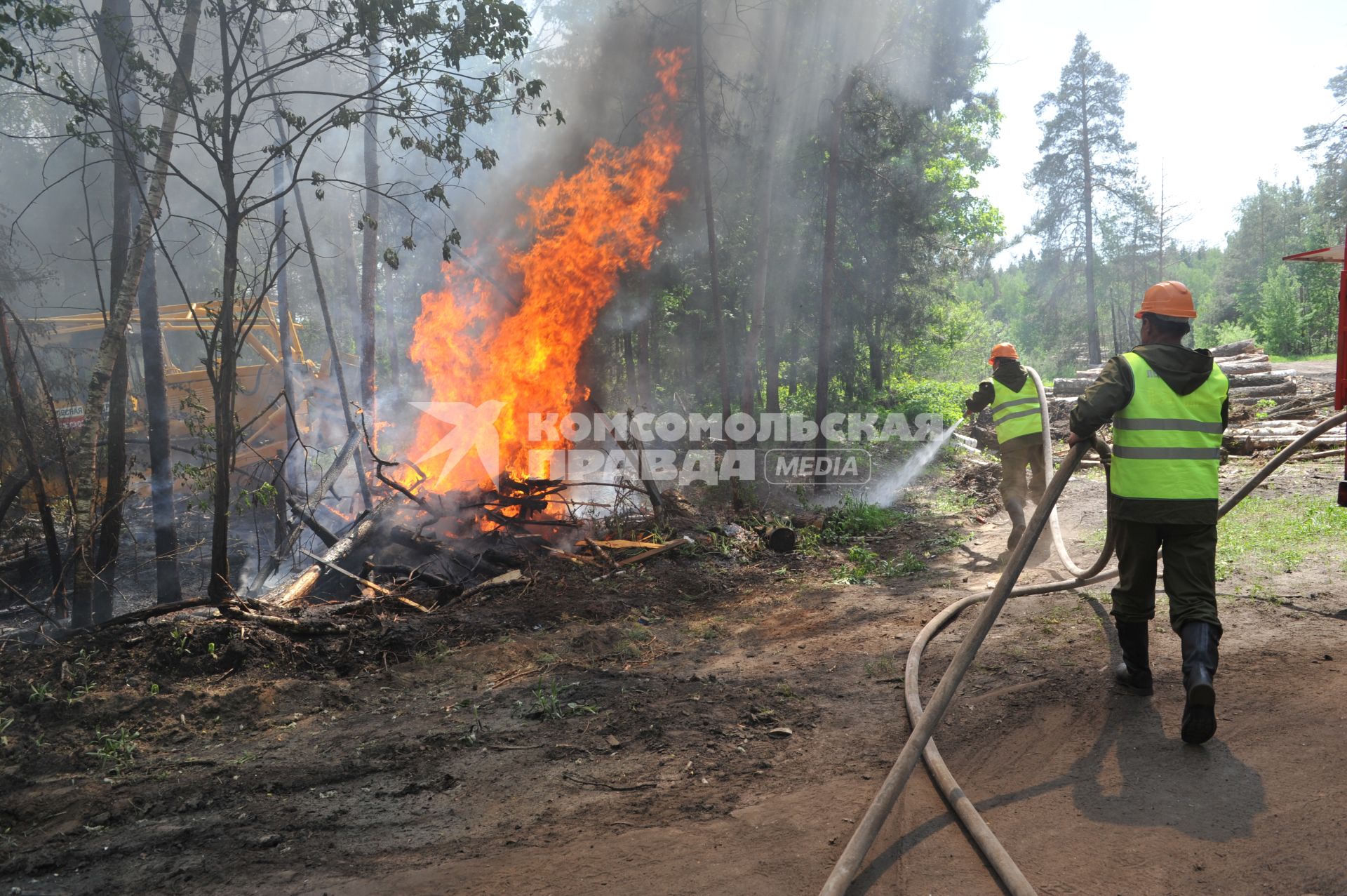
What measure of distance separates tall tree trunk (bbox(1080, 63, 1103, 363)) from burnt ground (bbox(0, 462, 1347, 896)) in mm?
39001

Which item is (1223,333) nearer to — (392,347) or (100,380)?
(392,347)

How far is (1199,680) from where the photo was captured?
367cm

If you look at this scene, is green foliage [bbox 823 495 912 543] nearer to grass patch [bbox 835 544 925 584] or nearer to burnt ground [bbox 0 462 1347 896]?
grass patch [bbox 835 544 925 584]

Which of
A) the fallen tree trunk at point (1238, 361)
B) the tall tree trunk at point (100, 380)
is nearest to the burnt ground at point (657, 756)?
the tall tree trunk at point (100, 380)

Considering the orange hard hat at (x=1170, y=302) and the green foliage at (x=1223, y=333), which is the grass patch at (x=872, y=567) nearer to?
the orange hard hat at (x=1170, y=302)

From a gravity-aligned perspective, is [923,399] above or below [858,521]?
above

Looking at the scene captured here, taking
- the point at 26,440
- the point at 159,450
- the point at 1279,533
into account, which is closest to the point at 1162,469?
the point at 1279,533

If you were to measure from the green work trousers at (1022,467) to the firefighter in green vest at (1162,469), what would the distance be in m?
4.26

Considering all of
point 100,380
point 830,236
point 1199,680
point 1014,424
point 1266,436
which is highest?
point 830,236

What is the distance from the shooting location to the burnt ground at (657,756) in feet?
10.1

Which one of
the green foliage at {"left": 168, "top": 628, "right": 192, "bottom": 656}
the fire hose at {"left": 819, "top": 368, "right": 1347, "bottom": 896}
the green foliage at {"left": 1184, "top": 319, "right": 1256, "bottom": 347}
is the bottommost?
the green foliage at {"left": 168, "top": 628, "right": 192, "bottom": 656}

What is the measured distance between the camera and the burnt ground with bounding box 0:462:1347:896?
10.1 ft

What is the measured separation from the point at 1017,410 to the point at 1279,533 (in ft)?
8.79

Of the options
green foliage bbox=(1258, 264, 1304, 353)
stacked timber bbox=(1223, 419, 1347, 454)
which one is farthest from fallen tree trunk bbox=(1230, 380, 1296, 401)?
green foliage bbox=(1258, 264, 1304, 353)
